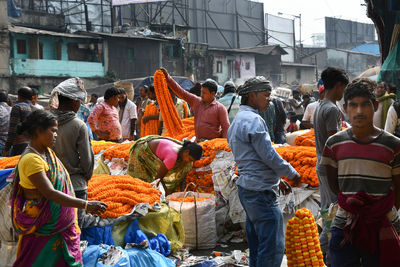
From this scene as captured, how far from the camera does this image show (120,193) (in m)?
5.02

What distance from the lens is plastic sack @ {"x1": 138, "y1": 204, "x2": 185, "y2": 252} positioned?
201 inches

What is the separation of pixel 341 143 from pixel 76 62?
32794mm

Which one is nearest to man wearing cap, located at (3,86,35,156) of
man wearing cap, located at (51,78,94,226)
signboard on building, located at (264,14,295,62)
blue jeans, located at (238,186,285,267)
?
man wearing cap, located at (51,78,94,226)

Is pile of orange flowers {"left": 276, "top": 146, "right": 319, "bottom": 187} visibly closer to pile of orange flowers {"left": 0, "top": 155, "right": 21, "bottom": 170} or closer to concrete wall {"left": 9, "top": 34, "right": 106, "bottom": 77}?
pile of orange flowers {"left": 0, "top": 155, "right": 21, "bottom": 170}

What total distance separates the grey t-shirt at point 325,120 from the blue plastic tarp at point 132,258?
5.71ft

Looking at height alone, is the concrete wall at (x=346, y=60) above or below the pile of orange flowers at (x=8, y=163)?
above

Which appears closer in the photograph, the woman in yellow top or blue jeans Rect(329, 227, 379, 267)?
blue jeans Rect(329, 227, 379, 267)

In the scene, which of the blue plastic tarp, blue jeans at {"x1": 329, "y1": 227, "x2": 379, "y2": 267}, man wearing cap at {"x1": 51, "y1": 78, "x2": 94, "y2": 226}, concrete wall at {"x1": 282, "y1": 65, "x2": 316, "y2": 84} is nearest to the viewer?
blue jeans at {"x1": 329, "y1": 227, "x2": 379, "y2": 267}

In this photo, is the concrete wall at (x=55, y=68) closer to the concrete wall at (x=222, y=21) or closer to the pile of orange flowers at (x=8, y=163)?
the concrete wall at (x=222, y=21)

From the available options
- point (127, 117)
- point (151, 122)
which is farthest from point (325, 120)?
point (127, 117)

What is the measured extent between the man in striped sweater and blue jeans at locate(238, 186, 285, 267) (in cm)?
85

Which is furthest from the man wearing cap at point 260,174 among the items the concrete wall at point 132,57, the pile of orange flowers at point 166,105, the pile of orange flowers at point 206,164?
the concrete wall at point 132,57

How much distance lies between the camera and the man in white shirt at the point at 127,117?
31.3ft

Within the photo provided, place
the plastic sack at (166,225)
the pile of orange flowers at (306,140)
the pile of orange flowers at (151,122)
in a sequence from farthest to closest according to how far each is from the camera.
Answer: the pile of orange flowers at (151,122) < the pile of orange flowers at (306,140) < the plastic sack at (166,225)
